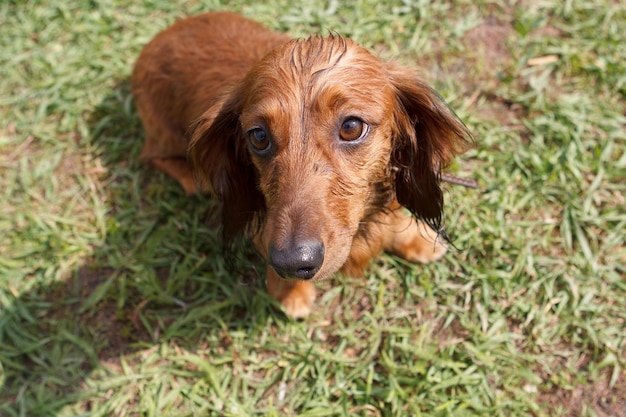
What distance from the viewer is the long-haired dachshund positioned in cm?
248

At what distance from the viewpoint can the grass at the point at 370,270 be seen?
3504 mm

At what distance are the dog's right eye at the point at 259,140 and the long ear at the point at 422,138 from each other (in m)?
0.65

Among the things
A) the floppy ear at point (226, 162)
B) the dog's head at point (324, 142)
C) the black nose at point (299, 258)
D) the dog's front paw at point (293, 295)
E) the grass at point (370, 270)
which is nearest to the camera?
the black nose at point (299, 258)

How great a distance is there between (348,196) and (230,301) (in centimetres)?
158

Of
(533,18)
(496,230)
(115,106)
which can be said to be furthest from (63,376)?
(533,18)

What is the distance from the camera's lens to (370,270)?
3.84 m

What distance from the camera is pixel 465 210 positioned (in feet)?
12.8

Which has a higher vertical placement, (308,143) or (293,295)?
(308,143)

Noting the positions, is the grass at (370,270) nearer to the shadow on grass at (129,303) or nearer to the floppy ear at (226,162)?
the shadow on grass at (129,303)

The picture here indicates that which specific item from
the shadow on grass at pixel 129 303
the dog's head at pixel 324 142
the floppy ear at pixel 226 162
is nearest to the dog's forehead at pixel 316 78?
the dog's head at pixel 324 142

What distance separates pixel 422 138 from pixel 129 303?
2335 mm

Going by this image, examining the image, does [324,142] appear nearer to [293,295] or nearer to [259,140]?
[259,140]

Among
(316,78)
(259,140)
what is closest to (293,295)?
(259,140)

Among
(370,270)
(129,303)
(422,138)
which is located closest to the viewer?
(422,138)
